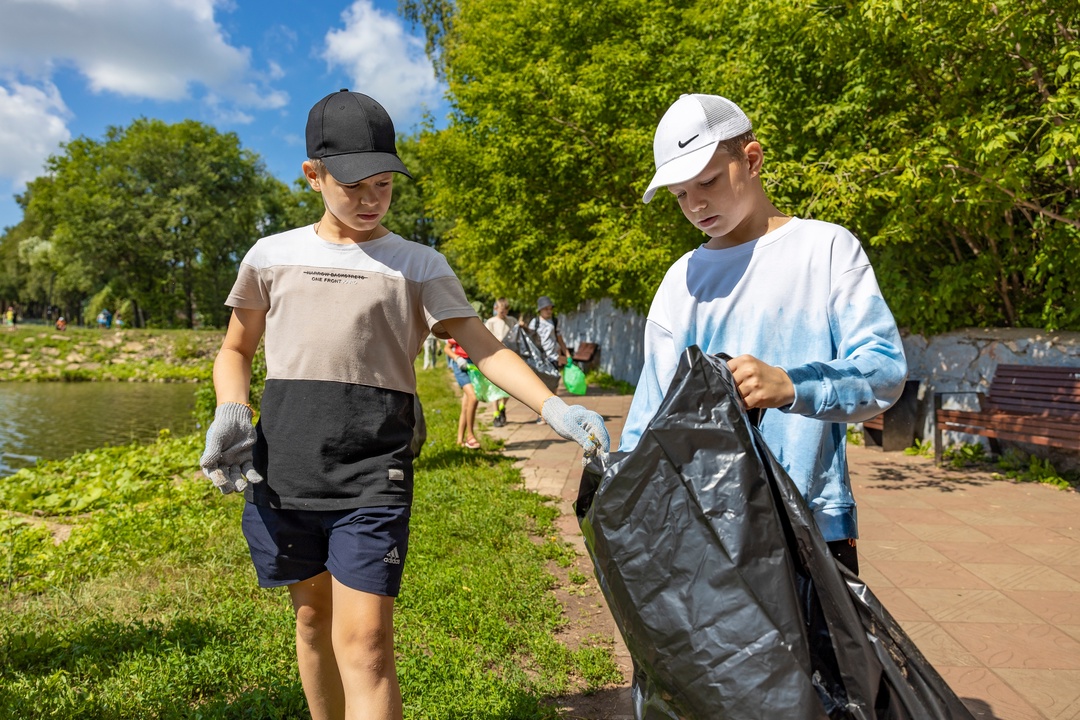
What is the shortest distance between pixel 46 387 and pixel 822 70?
27.6m

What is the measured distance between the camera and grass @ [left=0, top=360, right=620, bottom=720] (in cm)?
327

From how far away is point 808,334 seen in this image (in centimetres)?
200

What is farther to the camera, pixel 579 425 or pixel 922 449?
pixel 922 449

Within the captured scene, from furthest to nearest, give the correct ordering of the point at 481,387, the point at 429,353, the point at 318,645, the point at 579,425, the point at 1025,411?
1. the point at 429,353
2. the point at 481,387
3. the point at 1025,411
4. the point at 318,645
5. the point at 579,425

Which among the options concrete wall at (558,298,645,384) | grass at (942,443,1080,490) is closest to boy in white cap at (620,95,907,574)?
grass at (942,443,1080,490)

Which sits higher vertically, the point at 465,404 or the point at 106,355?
the point at 106,355

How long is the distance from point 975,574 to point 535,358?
545cm

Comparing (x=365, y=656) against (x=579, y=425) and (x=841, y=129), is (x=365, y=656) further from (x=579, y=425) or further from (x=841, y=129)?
(x=841, y=129)

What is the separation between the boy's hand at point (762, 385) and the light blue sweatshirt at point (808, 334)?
4 centimetres

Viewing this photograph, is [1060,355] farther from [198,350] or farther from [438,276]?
[198,350]

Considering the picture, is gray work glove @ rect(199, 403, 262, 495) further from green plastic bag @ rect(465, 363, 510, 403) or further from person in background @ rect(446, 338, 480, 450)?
green plastic bag @ rect(465, 363, 510, 403)

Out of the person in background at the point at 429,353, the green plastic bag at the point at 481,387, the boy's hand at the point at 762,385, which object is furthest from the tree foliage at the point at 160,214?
the boy's hand at the point at 762,385

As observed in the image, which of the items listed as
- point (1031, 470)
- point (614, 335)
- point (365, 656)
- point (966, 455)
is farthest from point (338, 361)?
point (614, 335)

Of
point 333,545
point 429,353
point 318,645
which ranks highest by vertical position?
point 429,353
